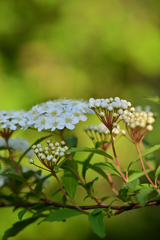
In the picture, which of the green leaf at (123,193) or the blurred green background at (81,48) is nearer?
the green leaf at (123,193)

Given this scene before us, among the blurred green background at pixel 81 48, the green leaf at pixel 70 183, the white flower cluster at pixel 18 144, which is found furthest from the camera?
the blurred green background at pixel 81 48

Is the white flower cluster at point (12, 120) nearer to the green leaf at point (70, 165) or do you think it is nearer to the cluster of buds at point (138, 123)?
the green leaf at point (70, 165)

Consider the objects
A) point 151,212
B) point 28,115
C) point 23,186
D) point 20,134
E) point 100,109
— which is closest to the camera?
point 100,109

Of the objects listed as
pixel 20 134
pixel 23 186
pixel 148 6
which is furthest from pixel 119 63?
pixel 23 186

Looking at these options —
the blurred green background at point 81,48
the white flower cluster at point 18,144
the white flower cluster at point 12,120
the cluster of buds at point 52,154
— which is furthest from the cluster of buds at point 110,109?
the blurred green background at point 81,48

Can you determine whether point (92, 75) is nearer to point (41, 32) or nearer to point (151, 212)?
point (41, 32)

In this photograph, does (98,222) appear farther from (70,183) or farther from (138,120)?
(138,120)

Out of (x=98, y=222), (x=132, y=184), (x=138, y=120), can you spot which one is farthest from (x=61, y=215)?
(x=138, y=120)
